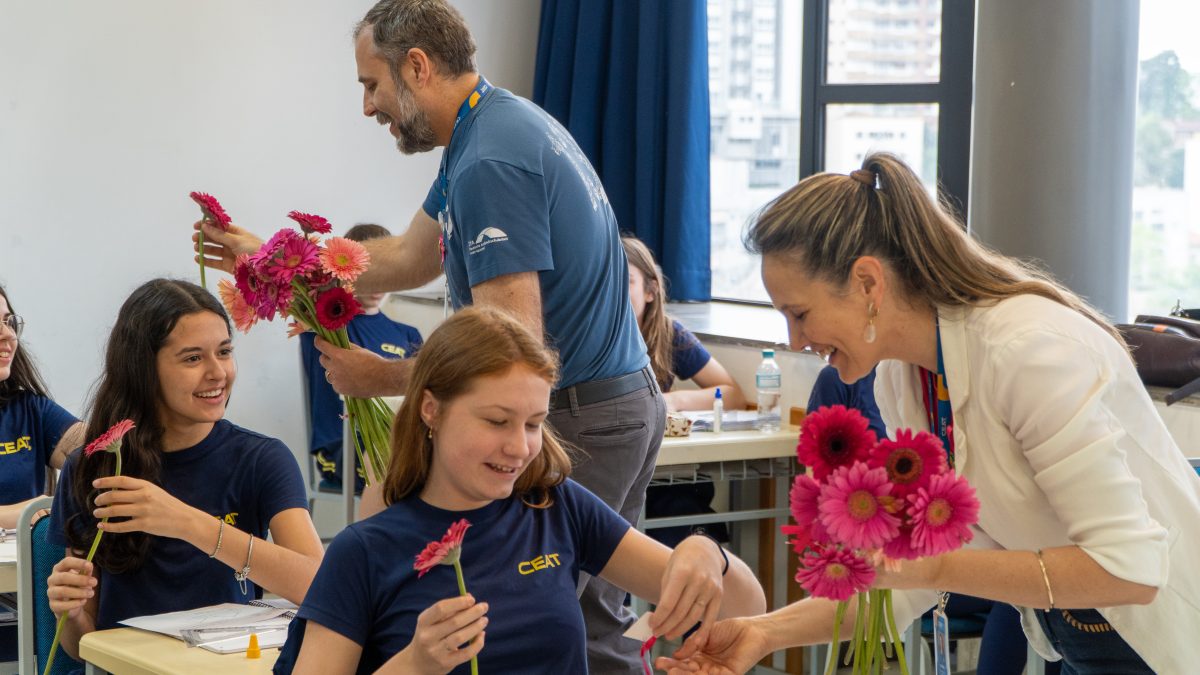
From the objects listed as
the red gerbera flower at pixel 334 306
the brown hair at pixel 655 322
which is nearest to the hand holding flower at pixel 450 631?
the red gerbera flower at pixel 334 306

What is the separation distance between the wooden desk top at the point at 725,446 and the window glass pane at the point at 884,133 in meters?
1.25

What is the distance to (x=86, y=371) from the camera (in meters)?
4.71

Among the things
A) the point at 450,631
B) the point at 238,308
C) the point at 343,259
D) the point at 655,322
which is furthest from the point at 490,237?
the point at 655,322

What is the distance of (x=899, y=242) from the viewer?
1.60m

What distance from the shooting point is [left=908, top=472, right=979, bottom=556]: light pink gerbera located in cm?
112

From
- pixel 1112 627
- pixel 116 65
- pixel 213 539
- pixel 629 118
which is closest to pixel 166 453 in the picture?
pixel 213 539

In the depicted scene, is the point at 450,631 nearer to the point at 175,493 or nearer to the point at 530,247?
the point at 530,247

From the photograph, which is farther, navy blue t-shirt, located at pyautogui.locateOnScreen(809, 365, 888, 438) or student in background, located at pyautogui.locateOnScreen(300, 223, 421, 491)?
student in background, located at pyautogui.locateOnScreen(300, 223, 421, 491)

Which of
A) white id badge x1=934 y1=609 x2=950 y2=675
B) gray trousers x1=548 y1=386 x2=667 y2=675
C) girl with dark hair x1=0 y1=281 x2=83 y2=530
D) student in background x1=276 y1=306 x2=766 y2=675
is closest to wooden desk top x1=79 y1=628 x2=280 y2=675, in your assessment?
student in background x1=276 y1=306 x2=766 y2=675

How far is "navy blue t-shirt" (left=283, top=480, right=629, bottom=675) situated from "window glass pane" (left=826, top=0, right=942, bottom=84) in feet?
11.0

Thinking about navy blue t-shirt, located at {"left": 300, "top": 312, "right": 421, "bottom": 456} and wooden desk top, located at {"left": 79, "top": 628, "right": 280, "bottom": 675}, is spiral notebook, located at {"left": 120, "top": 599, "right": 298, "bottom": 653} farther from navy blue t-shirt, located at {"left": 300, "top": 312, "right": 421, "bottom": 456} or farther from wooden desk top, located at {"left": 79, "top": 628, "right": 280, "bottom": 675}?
navy blue t-shirt, located at {"left": 300, "top": 312, "right": 421, "bottom": 456}

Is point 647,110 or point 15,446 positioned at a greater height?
point 647,110

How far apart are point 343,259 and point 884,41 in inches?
126

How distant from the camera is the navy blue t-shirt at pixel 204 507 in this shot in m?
2.33
